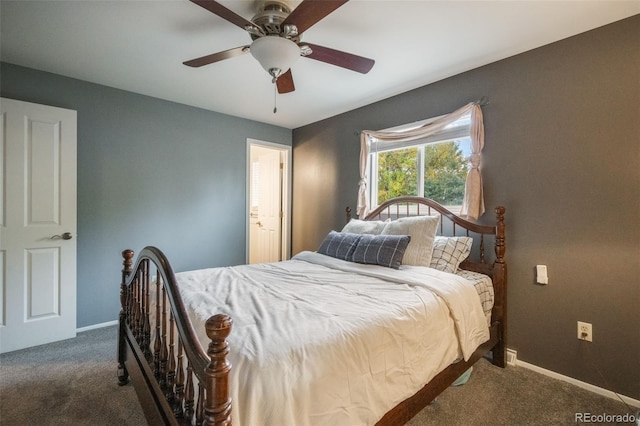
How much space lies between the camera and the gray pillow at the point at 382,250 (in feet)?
7.64

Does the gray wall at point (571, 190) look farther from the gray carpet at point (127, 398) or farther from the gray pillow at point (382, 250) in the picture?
the gray pillow at point (382, 250)

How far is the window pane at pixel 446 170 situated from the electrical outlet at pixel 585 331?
124 centimetres

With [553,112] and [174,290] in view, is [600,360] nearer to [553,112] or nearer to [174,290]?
[553,112]

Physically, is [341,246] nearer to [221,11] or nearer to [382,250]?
[382,250]

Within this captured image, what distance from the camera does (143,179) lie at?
329cm

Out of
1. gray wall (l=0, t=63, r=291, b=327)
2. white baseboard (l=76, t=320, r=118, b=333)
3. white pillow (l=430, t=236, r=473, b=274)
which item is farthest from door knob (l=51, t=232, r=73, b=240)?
white pillow (l=430, t=236, r=473, b=274)

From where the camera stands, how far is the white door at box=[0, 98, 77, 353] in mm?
2475

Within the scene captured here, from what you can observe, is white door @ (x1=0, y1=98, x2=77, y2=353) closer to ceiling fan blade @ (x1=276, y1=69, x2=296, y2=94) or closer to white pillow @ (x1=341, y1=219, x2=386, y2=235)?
ceiling fan blade @ (x1=276, y1=69, x2=296, y2=94)

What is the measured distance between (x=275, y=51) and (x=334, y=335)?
5.12 ft

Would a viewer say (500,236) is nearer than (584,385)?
No

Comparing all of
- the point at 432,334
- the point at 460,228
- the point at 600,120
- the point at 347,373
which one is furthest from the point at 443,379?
the point at 600,120

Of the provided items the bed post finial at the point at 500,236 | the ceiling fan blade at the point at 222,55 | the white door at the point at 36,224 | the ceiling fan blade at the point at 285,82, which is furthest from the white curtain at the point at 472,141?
the white door at the point at 36,224

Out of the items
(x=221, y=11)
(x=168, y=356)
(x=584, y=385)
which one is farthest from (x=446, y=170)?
(x=168, y=356)

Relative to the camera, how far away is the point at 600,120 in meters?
1.98
